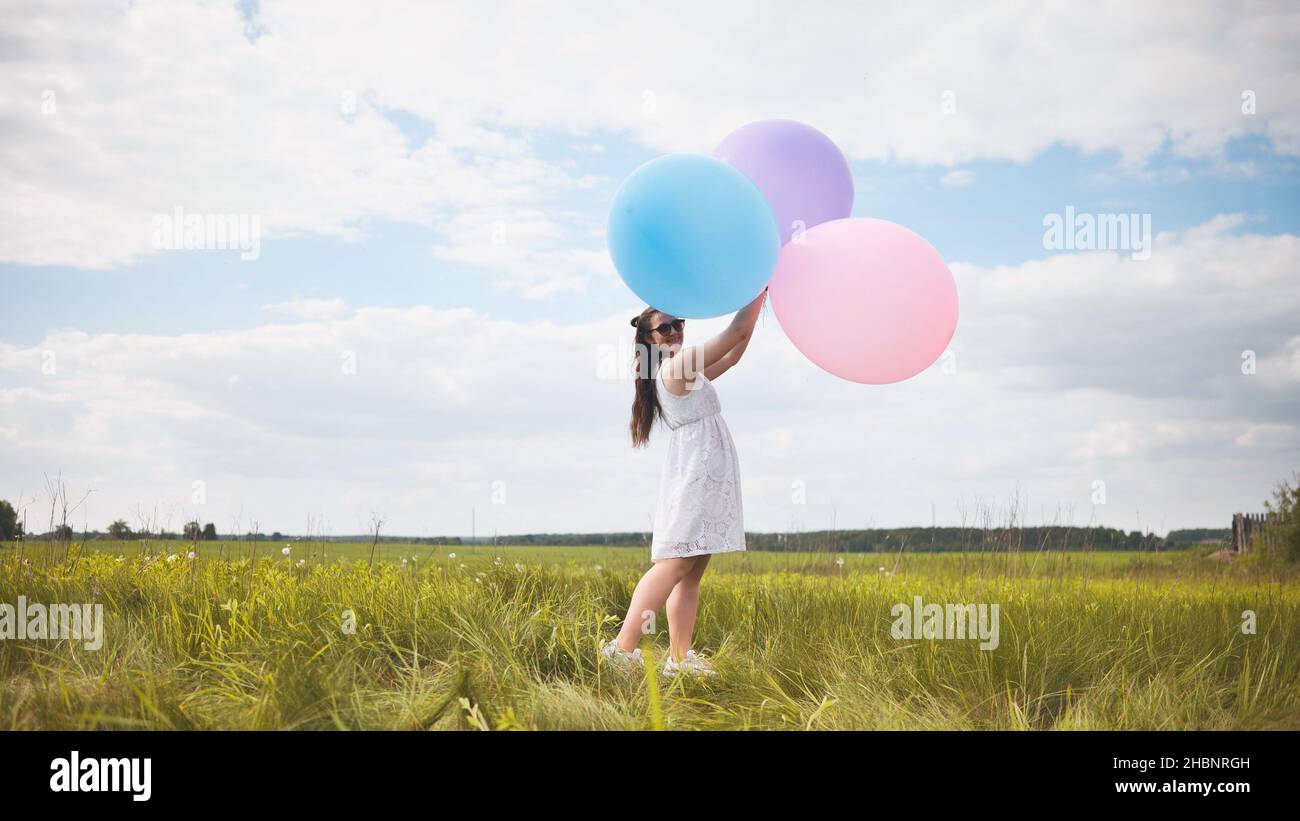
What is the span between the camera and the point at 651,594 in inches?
156

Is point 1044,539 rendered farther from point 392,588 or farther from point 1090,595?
point 392,588

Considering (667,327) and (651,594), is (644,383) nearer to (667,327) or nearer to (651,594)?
(667,327)

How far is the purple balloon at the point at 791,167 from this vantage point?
4105 millimetres

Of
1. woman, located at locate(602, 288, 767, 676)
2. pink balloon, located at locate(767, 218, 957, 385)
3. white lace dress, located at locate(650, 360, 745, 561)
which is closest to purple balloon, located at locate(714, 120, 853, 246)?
pink balloon, located at locate(767, 218, 957, 385)

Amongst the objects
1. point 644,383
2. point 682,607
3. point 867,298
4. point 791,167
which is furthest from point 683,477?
point 791,167

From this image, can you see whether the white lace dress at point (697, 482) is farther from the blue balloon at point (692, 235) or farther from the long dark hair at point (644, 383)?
the blue balloon at point (692, 235)

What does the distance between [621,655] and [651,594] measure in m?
0.31

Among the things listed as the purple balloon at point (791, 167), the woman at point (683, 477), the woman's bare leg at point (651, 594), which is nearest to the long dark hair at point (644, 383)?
the woman at point (683, 477)

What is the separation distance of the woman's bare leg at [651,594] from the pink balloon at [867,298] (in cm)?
119
